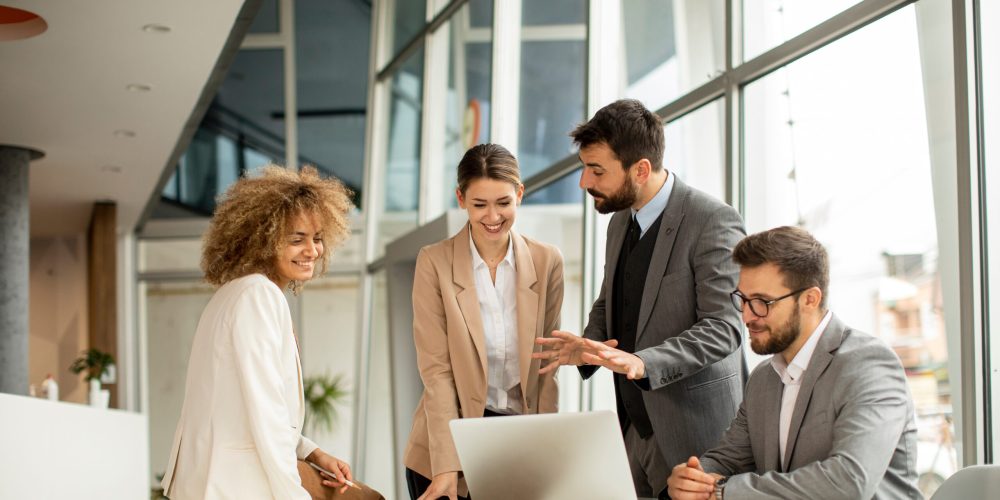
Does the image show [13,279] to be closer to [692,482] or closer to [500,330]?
[500,330]

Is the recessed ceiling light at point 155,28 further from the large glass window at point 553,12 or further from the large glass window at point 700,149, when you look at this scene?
the large glass window at point 700,149

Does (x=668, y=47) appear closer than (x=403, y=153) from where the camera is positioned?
Yes

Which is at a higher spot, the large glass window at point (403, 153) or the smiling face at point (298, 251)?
the large glass window at point (403, 153)

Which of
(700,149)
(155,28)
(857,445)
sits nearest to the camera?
(857,445)

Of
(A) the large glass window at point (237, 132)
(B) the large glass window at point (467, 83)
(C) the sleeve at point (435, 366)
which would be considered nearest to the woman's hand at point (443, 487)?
(C) the sleeve at point (435, 366)

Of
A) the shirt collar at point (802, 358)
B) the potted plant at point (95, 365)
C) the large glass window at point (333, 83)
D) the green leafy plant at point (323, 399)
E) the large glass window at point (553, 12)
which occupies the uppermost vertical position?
the large glass window at point (333, 83)

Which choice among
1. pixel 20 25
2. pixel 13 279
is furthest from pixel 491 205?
pixel 13 279

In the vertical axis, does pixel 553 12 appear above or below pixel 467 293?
above

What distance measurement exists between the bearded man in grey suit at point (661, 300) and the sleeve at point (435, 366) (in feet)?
1.02

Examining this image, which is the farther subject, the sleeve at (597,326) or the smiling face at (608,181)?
the sleeve at (597,326)

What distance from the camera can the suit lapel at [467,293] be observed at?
293cm

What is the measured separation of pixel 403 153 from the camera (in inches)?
402

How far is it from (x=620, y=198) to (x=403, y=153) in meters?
7.47

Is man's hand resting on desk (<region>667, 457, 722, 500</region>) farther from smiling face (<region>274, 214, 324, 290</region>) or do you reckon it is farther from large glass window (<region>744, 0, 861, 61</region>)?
large glass window (<region>744, 0, 861, 61</region>)
